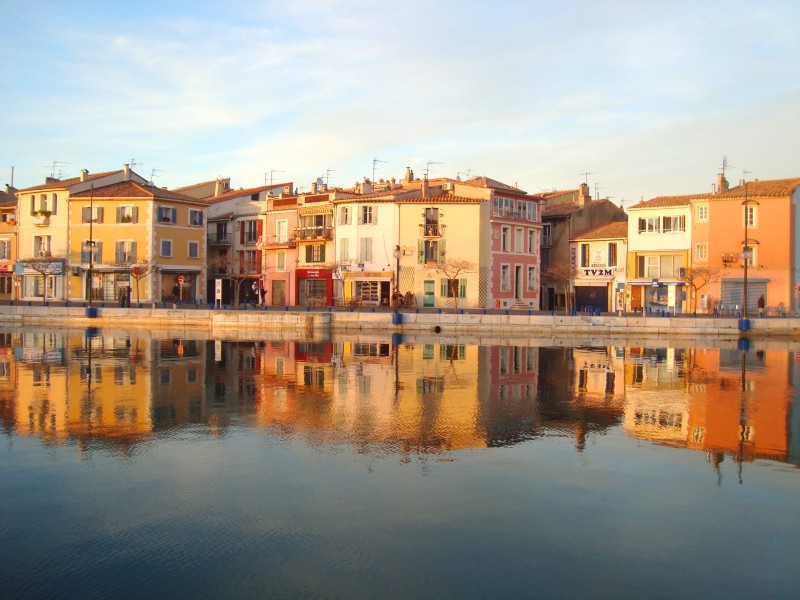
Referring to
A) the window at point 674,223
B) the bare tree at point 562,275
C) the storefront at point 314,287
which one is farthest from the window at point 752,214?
the storefront at point 314,287

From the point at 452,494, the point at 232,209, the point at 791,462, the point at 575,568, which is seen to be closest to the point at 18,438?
the point at 452,494

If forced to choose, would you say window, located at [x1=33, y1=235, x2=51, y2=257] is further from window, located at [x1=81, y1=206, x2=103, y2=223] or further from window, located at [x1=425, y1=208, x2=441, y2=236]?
window, located at [x1=425, y1=208, x2=441, y2=236]

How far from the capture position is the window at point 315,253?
6303 centimetres

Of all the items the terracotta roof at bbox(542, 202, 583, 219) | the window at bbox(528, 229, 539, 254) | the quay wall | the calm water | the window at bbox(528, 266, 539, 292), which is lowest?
the calm water

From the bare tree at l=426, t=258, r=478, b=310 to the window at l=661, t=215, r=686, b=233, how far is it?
49.7 ft

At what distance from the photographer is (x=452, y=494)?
408 inches

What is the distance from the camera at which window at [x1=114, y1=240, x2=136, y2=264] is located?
6362 centimetres

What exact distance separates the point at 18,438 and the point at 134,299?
52.8m

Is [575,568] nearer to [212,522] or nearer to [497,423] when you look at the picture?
[212,522]

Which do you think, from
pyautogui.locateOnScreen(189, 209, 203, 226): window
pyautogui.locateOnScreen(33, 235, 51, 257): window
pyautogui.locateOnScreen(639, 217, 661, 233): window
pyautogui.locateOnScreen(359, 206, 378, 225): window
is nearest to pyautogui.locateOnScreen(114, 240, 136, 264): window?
pyautogui.locateOnScreen(189, 209, 203, 226): window

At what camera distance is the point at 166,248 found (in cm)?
6506

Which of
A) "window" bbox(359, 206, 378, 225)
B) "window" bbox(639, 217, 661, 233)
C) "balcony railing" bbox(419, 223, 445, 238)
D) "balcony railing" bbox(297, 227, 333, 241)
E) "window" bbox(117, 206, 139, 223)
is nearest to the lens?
"balcony railing" bbox(419, 223, 445, 238)

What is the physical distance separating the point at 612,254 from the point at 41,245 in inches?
1907

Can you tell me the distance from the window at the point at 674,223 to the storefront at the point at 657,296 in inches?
167
